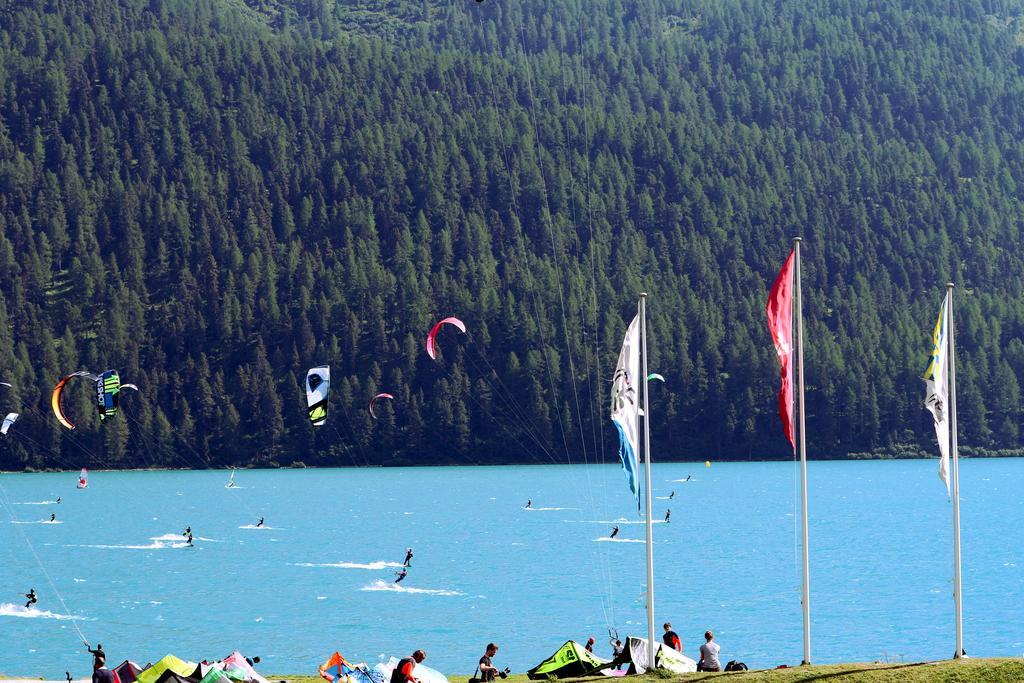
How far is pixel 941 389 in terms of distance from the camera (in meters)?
31.2

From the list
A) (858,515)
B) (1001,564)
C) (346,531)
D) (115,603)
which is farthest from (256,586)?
(858,515)

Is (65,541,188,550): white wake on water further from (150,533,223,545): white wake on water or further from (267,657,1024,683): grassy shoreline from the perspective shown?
(267,657,1024,683): grassy shoreline

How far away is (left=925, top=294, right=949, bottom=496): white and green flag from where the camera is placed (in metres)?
31.0

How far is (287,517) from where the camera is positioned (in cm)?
13075

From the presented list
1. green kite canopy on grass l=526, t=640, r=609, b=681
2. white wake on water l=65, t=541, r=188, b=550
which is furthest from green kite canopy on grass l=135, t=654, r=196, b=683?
white wake on water l=65, t=541, r=188, b=550

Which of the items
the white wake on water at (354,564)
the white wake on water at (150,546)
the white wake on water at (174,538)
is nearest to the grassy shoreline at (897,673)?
the white wake on water at (354,564)

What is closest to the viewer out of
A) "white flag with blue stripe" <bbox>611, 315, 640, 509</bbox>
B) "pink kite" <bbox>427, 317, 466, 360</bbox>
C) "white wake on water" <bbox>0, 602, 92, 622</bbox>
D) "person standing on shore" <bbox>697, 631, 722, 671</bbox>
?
"white flag with blue stripe" <bbox>611, 315, 640, 509</bbox>

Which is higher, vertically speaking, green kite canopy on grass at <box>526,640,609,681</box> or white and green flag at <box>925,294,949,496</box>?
white and green flag at <box>925,294,949,496</box>

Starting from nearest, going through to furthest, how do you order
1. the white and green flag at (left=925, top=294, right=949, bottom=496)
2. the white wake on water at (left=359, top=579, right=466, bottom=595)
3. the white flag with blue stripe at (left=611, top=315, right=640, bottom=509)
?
the white flag with blue stripe at (left=611, top=315, right=640, bottom=509) < the white and green flag at (left=925, top=294, right=949, bottom=496) < the white wake on water at (left=359, top=579, right=466, bottom=595)

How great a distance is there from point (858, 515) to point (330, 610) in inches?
2627

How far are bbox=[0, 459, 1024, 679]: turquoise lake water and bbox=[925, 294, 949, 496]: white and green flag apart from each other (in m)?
22.5

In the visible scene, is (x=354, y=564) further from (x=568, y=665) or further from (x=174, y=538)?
(x=568, y=665)

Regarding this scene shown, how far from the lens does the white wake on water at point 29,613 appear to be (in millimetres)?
68688

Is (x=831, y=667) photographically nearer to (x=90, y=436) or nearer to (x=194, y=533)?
(x=194, y=533)
